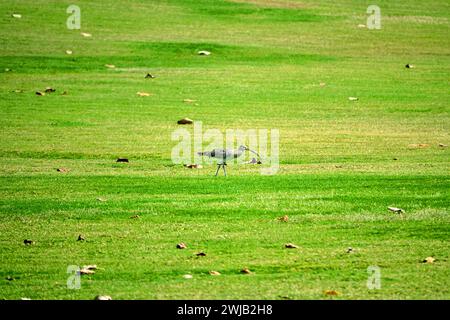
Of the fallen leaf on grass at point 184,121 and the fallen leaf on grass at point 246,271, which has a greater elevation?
the fallen leaf on grass at point 184,121

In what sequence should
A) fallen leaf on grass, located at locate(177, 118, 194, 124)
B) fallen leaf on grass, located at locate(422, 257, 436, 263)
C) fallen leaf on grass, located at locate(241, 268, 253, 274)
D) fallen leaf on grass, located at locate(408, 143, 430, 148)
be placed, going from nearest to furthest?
fallen leaf on grass, located at locate(241, 268, 253, 274)
fallen leaf on grass, located at locate(422, 257, 436, 263)
fallen leaf on grass, located at locate(408, 143, 430, 148)
fallen leaf on grass, located at locate(177, 118, 194, 124)

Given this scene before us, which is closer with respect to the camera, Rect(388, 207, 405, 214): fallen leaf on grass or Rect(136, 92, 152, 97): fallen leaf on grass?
Rect(388, 207, 405, 214): fallen leaf on grass

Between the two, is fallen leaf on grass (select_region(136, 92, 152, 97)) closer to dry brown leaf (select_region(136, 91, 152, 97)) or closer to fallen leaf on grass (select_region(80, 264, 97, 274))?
dry brown leaf (select_region(136, 91, 152, 97))

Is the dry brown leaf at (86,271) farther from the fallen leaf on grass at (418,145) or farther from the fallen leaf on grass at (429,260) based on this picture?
the fallen leaf on grass at (418,145)

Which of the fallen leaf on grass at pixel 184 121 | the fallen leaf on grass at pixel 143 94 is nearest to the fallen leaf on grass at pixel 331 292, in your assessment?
the fallen leaf on grass at pixel 184 121

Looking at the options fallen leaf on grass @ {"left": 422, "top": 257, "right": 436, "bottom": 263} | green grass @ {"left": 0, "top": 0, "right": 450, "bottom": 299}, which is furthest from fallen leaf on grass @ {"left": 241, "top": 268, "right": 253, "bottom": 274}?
fallen leaf on grass @ {"left": 422, "top": 257, "right": 436, "bottom": 263}

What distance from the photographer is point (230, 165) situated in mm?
20922

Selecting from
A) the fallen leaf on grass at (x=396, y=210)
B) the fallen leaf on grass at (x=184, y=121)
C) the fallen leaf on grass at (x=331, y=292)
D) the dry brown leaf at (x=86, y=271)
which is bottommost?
the fallen leaf on grass at (x=331, y=292)

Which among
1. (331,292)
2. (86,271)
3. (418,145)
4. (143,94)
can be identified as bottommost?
(331,292)

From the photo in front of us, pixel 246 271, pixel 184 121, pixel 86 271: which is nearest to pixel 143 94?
pixel 184 121

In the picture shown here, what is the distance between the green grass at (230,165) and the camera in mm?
12367

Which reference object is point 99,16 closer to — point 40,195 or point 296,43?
point 296,43

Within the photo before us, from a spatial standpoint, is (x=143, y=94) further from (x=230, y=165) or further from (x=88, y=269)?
(x=88, y=269)

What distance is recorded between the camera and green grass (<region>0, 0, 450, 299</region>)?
40.6 feet
